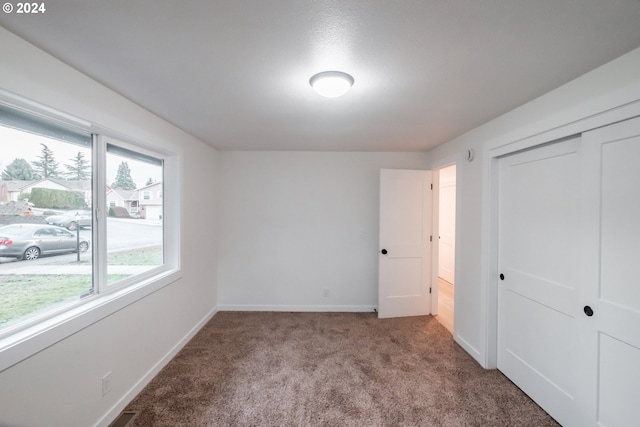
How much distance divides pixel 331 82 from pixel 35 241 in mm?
2041

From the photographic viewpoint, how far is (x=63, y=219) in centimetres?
159

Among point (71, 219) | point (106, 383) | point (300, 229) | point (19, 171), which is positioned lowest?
point (106, 383)

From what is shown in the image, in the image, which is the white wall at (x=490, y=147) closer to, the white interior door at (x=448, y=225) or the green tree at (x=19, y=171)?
the white interior door at (x=448, y=225)

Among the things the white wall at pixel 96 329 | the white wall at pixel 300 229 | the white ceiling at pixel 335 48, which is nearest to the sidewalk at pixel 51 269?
the white wall at pixel 96 329

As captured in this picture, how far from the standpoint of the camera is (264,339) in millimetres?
2828

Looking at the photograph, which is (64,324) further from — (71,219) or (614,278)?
(614,278)

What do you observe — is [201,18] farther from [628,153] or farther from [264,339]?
[264,339]

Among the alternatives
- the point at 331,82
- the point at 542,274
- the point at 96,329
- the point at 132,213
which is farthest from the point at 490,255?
the point at 132,213

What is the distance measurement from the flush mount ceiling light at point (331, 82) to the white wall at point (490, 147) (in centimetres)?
146

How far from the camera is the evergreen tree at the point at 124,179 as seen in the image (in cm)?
203

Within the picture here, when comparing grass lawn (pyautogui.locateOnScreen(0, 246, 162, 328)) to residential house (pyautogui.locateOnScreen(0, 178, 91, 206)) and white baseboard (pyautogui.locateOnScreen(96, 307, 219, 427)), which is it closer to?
residential house (pyautogui.locateOnScreen(0, 178, 91, 206))

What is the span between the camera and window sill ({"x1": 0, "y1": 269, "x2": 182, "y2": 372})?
1188 millimetres

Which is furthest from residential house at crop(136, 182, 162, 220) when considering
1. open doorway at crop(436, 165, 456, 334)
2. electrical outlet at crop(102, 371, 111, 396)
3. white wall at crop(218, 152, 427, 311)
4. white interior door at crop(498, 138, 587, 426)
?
open doorway at crop(436, 165, 456, 334)

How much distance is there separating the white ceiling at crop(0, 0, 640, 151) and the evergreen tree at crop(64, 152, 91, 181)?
1.85 feet
